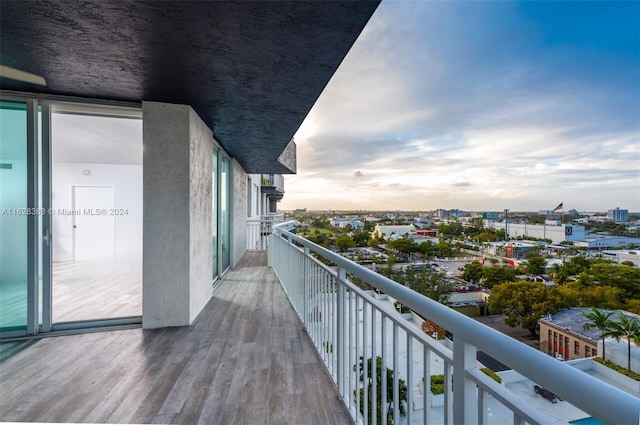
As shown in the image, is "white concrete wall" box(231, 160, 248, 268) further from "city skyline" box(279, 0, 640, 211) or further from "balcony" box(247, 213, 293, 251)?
"city skyline" box(279, 0, 640, 211)

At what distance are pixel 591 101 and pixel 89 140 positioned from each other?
764 centimetres

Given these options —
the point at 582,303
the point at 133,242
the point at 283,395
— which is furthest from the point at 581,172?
the point at 133,242

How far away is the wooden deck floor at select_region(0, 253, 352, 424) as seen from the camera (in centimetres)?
194

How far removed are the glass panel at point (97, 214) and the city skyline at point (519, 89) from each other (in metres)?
3.73

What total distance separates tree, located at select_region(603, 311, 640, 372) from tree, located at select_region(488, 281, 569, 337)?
0.40 meters

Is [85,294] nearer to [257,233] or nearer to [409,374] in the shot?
[409,374]

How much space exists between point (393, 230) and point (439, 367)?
343 centimetres

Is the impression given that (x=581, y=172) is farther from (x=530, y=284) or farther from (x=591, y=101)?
(x=530, y=284)

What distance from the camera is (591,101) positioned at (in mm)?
3055

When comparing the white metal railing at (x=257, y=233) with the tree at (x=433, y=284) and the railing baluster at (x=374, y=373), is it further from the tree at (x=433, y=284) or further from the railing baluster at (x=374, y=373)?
the railing baluster at (x=374, y=373)

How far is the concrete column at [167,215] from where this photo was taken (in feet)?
10.9

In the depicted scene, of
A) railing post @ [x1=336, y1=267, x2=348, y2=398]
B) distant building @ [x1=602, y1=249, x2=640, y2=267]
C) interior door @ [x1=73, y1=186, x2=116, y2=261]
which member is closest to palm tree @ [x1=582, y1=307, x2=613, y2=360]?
distant building @ [x1=602, y1=249, x2=640, y2=267]

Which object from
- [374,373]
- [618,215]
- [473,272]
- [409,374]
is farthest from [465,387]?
[618,215]

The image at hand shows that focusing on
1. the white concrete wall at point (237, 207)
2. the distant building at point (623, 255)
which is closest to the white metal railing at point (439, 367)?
the distant building at point (623, 255)
